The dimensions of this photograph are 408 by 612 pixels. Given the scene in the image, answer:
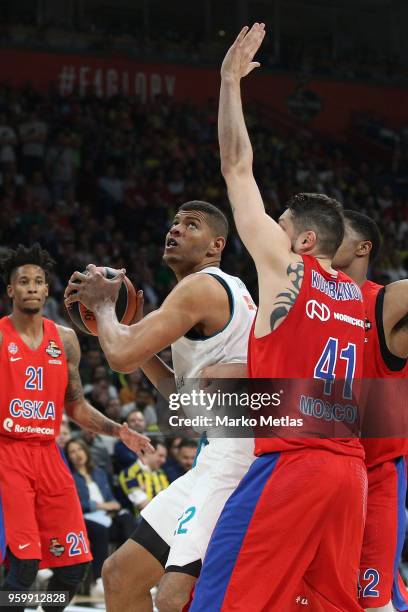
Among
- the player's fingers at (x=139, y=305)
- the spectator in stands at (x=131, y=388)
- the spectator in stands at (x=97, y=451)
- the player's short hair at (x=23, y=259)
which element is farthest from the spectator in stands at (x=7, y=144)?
the player's fingers at (x=139, y=305)

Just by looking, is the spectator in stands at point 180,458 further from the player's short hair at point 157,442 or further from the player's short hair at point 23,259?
the player's short hair at point 23,259

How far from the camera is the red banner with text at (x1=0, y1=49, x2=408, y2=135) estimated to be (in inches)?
776

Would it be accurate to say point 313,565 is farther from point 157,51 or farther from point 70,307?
point 157,51

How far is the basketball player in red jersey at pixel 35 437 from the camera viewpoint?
5.89 m

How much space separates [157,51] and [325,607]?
18.8 m

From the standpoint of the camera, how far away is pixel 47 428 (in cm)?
619

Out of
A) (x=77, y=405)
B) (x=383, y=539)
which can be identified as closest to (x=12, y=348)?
(x=77, y=405)

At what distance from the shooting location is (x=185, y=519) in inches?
160

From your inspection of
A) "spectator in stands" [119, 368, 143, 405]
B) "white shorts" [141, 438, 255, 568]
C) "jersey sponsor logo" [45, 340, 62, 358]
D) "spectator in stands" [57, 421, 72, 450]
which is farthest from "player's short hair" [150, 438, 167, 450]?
"white shorts" [141, 438, 255, 568]

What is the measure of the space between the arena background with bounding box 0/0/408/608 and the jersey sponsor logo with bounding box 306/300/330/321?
6.91 m

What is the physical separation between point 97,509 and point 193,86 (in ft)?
45.8

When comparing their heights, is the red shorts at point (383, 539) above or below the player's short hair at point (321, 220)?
below

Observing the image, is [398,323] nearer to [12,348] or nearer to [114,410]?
[12,348]

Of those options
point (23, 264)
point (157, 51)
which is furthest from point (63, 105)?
point (23, 264)
